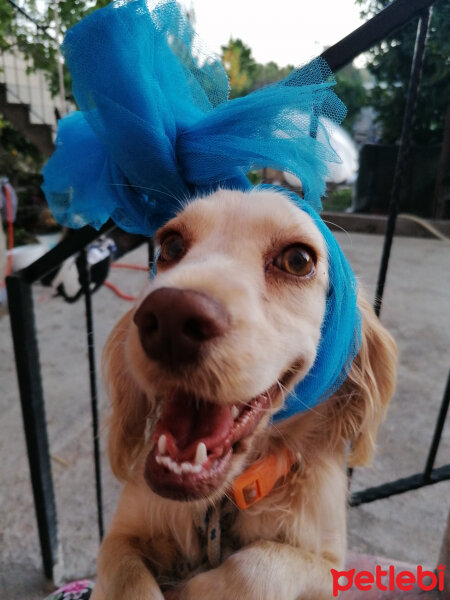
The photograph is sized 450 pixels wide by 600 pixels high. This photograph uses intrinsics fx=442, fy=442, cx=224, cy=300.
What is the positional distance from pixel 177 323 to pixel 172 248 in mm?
382

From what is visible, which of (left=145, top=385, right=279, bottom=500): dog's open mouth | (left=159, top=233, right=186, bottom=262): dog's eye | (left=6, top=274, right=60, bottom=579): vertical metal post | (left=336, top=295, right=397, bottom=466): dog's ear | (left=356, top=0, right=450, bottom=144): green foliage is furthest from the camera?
(left=356, top=0, right=450, bottom=144): green foliage

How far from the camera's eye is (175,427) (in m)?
0.84

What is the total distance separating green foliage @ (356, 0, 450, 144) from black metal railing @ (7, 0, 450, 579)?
11.2ft

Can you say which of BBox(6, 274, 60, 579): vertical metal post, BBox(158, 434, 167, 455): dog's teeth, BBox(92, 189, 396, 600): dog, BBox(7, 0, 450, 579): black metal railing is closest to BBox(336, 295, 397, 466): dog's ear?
BBox(92, 189, 396, 600): dog

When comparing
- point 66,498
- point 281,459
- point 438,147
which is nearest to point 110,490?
point 66,498

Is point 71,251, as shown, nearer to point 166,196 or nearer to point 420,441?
point 166,196

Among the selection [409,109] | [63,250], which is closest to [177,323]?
[63,250]

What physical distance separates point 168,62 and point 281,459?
930mm

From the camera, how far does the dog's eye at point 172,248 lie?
1008 millimetres

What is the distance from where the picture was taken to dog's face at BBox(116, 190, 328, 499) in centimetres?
71

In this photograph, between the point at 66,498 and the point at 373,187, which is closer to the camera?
the point at 66,498

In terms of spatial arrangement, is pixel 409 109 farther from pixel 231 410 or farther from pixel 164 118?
pixel 231 410

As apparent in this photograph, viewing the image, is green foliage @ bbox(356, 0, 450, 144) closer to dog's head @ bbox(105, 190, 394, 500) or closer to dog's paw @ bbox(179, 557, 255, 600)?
dog's head @ bbox(105, 190, 394, 500)

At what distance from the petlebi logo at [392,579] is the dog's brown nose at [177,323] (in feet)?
2.60
